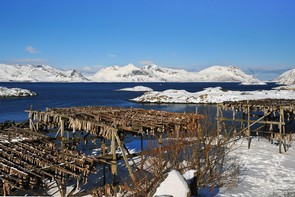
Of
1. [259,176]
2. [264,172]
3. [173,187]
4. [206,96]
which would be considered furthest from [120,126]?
[206,96]

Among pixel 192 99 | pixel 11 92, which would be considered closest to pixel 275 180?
pixel 192 99

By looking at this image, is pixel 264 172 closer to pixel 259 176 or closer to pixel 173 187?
pixel 259 176

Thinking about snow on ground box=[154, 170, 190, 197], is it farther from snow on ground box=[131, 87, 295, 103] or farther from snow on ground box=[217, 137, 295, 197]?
snow on ground box=[131, 87, 295, 103]

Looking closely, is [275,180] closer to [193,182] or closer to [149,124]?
[193,182]

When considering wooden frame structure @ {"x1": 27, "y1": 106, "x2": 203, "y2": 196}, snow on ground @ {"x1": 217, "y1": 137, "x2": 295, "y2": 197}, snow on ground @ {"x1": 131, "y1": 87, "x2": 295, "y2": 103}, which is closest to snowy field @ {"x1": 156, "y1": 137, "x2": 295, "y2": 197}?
snow on ground @ {"x1": 217, "y1": 137, "x2": 295, "y2": 197}

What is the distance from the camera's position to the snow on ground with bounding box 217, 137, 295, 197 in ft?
44.8

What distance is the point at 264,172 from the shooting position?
16.9 m

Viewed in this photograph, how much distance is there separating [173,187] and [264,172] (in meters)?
9.08

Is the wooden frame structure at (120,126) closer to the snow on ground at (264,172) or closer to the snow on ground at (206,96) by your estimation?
the snow on ground at (264,172)

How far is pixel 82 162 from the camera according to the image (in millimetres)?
12516

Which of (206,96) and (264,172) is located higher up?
(206,96)

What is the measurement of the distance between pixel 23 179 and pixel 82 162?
2402mm

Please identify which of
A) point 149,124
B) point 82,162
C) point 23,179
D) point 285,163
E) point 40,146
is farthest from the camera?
point 285,163

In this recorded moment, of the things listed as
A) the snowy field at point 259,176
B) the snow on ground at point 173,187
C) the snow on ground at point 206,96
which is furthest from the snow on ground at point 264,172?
the snow on ground at point 206,96
